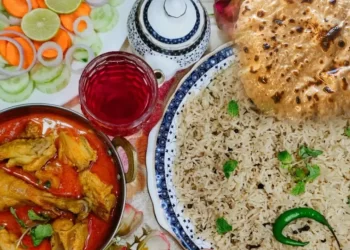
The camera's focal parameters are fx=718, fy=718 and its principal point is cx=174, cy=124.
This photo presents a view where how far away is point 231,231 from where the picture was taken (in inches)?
101

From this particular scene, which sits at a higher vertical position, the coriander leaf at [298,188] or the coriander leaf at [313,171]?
the coriander leaf at [313,171]

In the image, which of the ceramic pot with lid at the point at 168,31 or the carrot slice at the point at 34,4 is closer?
the ceramic pot with lid at the point at 168,31

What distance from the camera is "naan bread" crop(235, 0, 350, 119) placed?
2482mm

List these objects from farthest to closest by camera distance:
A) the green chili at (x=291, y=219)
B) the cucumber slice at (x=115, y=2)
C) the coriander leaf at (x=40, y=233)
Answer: the cucumber slice at (x=115, y=2) → the green chili at (x=291, y=219) → the coriander leaf at (x=40, y=233)

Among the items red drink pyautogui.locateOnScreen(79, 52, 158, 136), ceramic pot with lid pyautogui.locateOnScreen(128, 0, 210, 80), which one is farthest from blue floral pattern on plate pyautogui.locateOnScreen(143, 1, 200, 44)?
red drink pyautogui.locateOnScreen(79, 52, 158, 136)

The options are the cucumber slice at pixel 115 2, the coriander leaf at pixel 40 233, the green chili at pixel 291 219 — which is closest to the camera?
the coriander leaf at pixel 40 233

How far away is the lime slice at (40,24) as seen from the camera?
8.46 ft

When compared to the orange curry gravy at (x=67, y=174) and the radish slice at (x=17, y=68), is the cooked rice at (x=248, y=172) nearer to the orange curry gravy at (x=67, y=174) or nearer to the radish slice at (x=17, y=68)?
the orange curry gravy at (x=67, y=174)

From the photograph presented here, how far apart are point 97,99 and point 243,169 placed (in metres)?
0.58

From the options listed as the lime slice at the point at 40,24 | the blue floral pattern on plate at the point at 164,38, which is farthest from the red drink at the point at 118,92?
the lime slice at the point at 40,24

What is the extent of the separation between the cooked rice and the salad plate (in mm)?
356

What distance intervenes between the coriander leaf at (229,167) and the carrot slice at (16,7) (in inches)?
35.9

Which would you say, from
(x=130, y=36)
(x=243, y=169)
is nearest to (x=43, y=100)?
(x=130, y=36)

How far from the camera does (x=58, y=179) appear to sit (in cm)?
249
